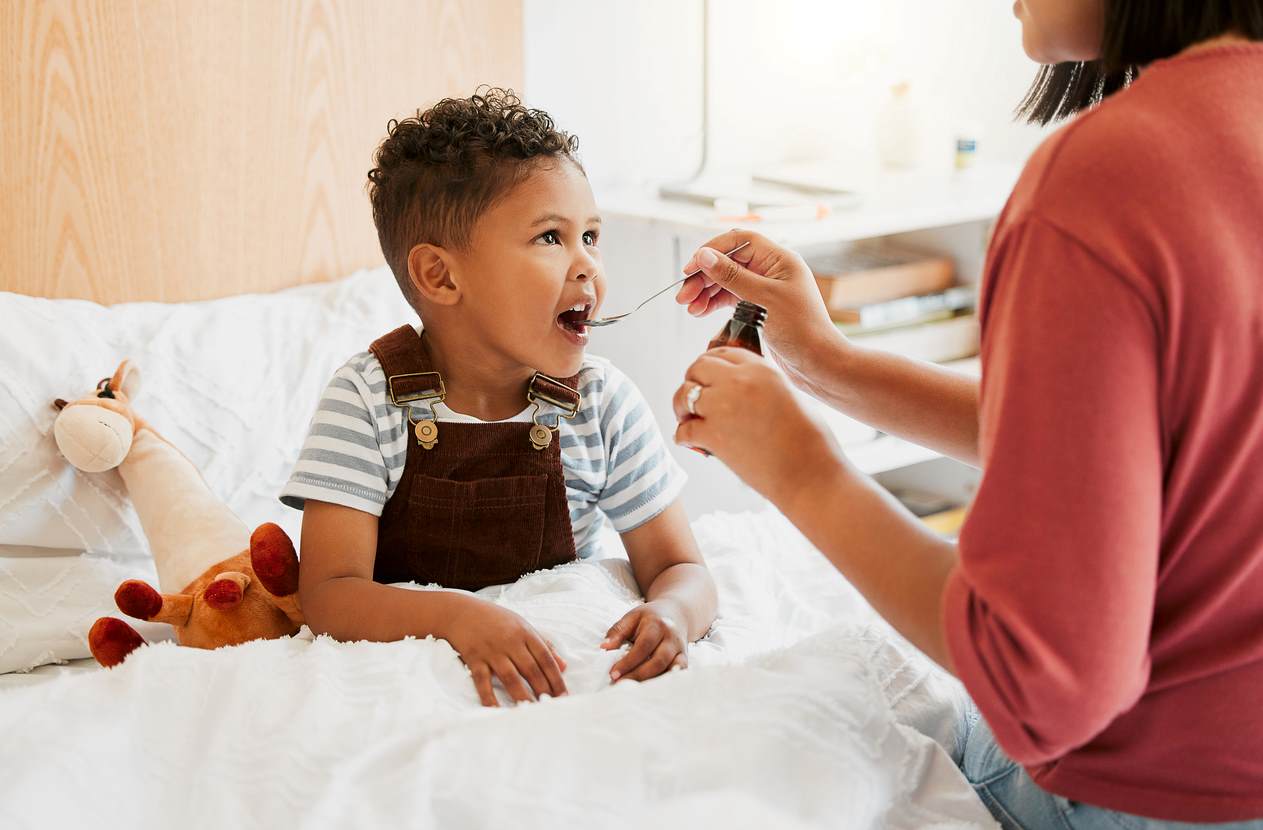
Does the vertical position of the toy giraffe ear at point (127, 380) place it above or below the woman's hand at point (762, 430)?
below

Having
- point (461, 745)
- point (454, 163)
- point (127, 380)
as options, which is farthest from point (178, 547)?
point (461, 745)

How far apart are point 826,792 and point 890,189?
1.58m

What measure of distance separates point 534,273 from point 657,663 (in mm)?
413

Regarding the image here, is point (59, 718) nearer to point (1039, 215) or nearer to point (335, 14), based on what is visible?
point (1039, 215)

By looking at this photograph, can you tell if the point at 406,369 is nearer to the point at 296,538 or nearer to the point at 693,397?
the point at 296,538

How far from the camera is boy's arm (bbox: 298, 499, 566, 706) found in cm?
99

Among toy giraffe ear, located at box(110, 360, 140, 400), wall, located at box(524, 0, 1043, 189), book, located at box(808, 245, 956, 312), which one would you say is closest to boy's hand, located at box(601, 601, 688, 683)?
toy giraffe ear, located at box(110, 360, 140, 400)

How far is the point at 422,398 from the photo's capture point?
1.21 m

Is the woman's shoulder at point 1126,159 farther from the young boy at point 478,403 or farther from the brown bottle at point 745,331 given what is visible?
the young boy at point 478,403

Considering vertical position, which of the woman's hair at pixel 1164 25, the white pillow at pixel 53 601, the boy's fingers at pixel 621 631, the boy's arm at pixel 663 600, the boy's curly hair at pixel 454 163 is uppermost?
the woman's hair at pixel 1164 25

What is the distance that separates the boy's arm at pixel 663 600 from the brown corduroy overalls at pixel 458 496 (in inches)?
4.8

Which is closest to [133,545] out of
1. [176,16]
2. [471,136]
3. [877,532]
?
[471,136]

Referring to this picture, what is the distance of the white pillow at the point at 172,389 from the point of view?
4.32 ft

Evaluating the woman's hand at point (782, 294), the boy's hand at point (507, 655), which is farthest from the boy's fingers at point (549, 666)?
the woman's hand at point (782, 294)
